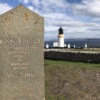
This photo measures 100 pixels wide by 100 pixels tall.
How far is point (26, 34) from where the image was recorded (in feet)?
33.4

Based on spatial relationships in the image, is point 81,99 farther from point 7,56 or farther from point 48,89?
point 7,56

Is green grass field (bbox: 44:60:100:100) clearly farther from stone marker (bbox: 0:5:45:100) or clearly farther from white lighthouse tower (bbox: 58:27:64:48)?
white lighthouse tower (bbox: 58:27:64:48)

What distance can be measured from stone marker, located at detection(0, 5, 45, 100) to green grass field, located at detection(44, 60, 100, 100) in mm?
3825

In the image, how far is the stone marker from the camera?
1006cm

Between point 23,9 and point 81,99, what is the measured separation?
5.43 meters

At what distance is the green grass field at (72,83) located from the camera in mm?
14359

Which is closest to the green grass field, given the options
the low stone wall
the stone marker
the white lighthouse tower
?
the stone marker

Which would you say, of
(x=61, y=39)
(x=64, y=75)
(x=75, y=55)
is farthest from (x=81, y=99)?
(x=61, y=39)

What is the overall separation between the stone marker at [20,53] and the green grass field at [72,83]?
12.5ft

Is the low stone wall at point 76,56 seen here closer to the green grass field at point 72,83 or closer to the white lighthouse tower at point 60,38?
the green grass field at point 72,83

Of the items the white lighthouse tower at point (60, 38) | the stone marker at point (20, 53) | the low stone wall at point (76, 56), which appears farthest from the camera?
the white lighthouse tower at point (60, 38)

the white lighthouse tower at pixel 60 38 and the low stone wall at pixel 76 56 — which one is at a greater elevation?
the white lighthouse tower at pixel 60 38

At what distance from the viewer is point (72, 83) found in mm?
15773

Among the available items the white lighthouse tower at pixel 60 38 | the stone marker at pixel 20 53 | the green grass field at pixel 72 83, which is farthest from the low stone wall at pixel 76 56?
the stone marker at pixel 20 53
